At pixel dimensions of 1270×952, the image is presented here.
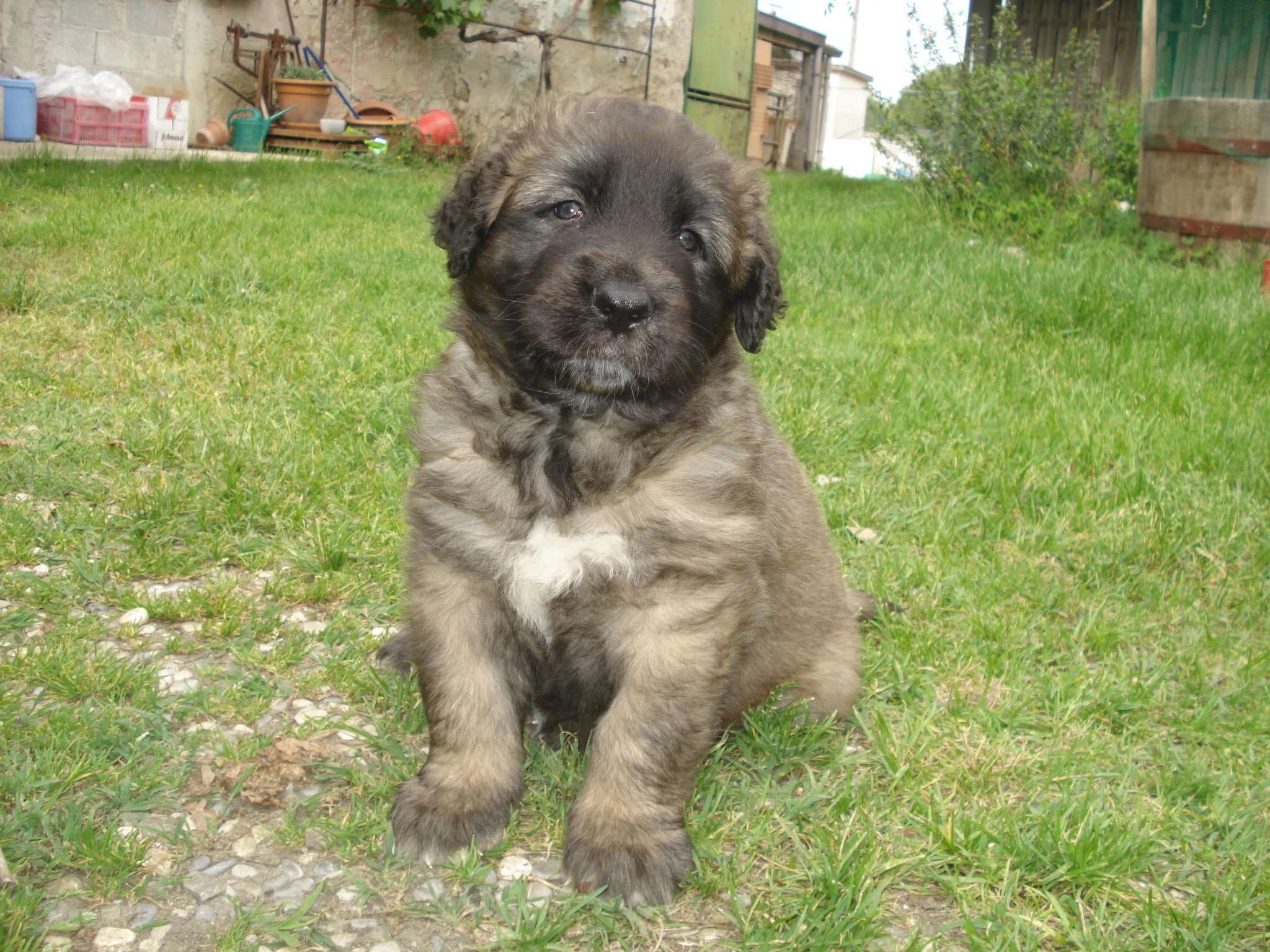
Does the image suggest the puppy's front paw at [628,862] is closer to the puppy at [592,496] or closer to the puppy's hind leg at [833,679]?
the puppy at [592,496]

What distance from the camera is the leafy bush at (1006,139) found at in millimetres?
7672

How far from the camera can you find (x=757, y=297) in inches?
91.1

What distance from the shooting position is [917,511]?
11.9 feet

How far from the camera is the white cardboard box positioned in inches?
369

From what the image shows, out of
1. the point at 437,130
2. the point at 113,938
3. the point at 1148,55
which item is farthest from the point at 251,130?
the point at 113,938

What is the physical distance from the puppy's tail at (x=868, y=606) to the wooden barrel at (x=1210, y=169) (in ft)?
17.7

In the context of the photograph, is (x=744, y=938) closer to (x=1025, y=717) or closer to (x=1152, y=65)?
(x=1025, y=717)

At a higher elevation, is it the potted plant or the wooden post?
the wooden post

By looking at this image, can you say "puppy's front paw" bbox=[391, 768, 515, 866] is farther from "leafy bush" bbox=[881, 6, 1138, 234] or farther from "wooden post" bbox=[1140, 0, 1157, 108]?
"wooden post" bbox=[1140, 0, 1157, 108]

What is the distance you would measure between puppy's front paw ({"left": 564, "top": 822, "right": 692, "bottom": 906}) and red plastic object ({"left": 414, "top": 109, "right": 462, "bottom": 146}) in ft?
30.2

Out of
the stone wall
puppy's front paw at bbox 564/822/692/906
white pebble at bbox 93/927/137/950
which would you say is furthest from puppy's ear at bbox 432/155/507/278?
the stone wall

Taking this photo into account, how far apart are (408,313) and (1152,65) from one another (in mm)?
5670

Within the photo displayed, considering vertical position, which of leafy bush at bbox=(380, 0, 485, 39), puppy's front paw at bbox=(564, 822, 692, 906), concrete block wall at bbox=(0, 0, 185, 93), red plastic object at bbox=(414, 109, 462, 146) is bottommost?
puppy's front paw at bbox=(564, 822, 692, 906)

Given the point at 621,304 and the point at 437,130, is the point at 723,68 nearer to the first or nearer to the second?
the point at 437,130
